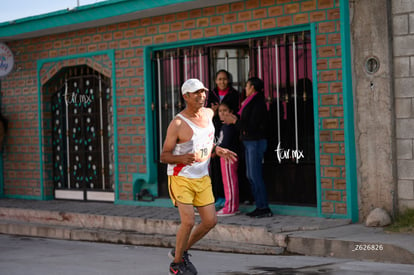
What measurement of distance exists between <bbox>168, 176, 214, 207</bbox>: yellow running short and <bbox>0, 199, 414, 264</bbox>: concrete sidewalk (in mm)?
1839

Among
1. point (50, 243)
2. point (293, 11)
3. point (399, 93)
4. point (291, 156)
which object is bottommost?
point (50, 243)

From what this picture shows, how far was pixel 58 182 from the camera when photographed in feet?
44.9

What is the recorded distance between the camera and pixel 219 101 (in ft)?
34.9

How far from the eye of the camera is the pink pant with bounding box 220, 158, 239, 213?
10.1 meters

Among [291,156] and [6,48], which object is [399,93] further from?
[6,48]

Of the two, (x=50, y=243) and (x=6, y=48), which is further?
(x=6, y=48)

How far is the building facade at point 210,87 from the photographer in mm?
8961

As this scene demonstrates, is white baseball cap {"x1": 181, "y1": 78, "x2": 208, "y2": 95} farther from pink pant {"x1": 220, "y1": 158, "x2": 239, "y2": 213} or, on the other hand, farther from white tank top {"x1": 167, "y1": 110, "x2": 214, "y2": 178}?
pink pant {"x1": 220, "y1": 158, "x2": 239, "y2": 213}

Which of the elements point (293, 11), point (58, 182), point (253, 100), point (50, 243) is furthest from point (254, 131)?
point (58, 182)

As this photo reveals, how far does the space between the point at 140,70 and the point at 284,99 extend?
287cm

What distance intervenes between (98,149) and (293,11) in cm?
475

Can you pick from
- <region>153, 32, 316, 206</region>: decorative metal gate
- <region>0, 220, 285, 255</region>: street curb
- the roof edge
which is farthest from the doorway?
<region>153, 32, 316, 206</region>: decorative metal gate

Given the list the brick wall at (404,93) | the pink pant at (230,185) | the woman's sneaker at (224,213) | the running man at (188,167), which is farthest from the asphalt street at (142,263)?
the brick wall at (404,93)

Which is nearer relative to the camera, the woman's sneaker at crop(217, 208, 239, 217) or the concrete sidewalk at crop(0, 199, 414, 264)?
Answer: the concrete sidewalk at crop(0, 199, 414, 264)
